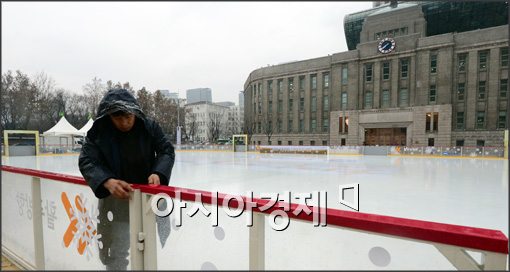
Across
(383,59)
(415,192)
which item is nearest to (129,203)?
(415,192)

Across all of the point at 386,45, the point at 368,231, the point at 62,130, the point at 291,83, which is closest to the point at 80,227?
the point at 368,231

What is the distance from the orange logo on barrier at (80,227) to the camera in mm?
1698

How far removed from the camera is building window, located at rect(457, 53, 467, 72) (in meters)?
26.4

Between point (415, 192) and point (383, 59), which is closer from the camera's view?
point (415, 192)

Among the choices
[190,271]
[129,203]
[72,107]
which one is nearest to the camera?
[190,271]

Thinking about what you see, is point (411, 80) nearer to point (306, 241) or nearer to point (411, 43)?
point (411, 43)

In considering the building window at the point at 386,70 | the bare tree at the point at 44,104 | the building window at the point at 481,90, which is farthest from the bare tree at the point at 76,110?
the building window at the point at 481,90

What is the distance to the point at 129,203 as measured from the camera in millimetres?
1475

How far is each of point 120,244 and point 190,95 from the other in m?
39.7

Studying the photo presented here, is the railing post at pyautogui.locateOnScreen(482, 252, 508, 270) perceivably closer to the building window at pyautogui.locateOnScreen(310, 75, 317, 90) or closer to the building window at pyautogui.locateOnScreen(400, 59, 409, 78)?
the building window at pyautogui.locateOnScreen(400, 59, 409, 78)

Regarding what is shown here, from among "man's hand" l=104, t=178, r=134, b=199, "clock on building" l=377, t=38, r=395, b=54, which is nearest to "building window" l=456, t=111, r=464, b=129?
"clock on building" l=377, t=38, r=395, b=54

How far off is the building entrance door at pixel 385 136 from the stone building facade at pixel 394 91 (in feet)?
0.33

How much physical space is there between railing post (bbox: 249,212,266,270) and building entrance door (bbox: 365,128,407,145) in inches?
1246

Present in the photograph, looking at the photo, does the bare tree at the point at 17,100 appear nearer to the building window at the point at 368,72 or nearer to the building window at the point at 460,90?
the building window at the point at 368,72
